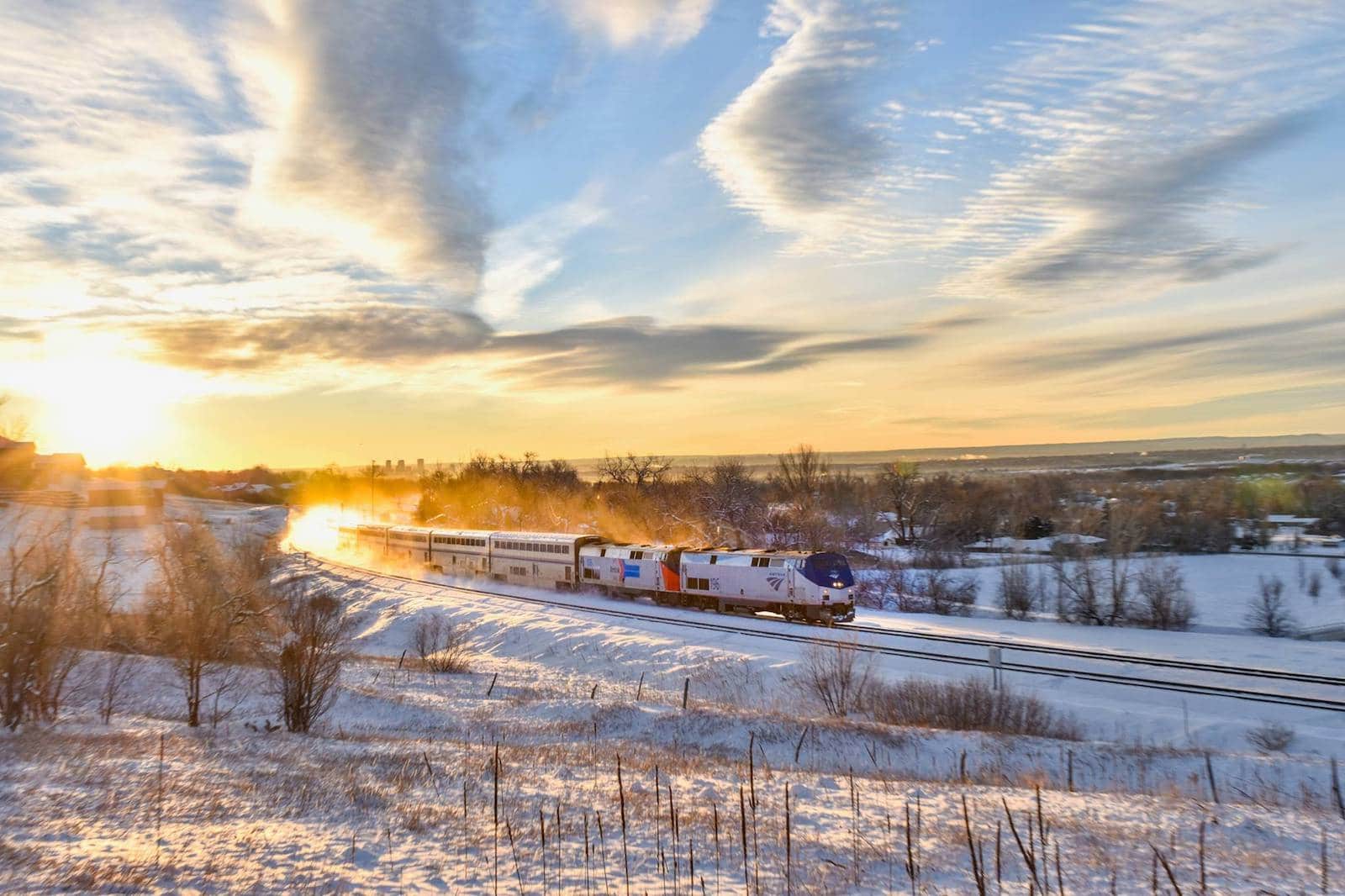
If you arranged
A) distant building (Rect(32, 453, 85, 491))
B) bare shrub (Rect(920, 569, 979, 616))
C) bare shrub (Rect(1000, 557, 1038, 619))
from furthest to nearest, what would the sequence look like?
distant building (Rect(32, 453, 85, 491)) < bare shrub (Rect(920, 569, 979, 616)) < bare shrub (Rect(1000, 557, 1038, 619))

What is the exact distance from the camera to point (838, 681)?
23.6 m

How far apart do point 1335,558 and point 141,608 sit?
72.8 m

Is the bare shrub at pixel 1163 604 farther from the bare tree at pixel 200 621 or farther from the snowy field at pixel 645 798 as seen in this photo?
the bare tree at pixel 200 621

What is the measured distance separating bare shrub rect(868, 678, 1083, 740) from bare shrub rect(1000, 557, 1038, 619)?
21.1 metres

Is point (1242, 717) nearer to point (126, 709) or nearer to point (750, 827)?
point (750, 827)

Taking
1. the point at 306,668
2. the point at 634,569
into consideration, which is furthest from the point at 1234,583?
the point at 306,668

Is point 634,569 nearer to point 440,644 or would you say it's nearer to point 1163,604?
point 440,644

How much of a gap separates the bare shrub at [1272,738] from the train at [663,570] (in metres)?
16.5

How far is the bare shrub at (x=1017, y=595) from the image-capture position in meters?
42.1

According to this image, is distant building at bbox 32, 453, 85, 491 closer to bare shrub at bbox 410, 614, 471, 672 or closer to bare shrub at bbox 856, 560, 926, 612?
bare shrub at bbox 410, 614, 471, 672

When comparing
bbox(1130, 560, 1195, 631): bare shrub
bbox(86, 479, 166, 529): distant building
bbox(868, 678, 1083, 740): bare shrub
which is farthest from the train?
bbox(86, 479, 166, 529): distant building

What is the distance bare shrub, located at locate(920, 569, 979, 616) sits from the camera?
43844 mm

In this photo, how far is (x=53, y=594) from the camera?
16.8m

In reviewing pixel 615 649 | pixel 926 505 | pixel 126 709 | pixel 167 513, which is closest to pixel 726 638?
pixel 615 649
